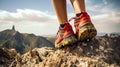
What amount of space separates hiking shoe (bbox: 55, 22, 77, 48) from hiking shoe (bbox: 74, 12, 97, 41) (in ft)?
0.53

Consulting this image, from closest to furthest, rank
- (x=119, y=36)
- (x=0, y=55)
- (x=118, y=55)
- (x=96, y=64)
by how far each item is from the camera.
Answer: (x=96, y=64), (x=118, y=55), (x=119, y=36), (x=0, y=55)

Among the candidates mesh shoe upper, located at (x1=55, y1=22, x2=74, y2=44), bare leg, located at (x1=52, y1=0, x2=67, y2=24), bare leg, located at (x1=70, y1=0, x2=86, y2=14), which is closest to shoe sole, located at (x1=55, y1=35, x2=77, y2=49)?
mesh shoe upper, located at (x1=55, y1=22, x2=74, y2=44)

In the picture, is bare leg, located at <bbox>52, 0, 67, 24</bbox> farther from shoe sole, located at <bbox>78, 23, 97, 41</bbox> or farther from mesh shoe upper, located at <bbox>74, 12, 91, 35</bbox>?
shoe sole, located at <bbox>78, 23, 97, 41</bbox>

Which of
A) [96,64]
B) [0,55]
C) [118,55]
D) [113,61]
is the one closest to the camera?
[96,64]

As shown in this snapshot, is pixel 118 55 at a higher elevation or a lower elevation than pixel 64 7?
lower

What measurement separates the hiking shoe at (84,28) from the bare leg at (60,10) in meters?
0.35

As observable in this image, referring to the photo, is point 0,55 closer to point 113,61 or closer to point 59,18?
point 59,18

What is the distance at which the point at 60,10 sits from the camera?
468 cm

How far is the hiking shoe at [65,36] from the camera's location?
439 cm

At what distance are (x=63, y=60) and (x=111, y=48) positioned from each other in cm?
119

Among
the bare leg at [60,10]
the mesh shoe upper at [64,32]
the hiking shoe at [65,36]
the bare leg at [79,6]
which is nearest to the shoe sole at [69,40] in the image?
the hiking shoe at [65,36]

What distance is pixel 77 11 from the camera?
14.7 ft

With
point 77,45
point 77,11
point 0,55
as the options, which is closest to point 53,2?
point 77,11

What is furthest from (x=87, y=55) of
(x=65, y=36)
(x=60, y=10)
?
(x=60, y=10)
